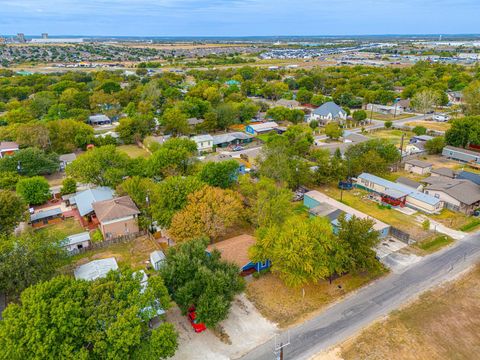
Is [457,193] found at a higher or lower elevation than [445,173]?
higher

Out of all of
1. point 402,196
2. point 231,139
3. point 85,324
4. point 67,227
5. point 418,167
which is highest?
point 85,324

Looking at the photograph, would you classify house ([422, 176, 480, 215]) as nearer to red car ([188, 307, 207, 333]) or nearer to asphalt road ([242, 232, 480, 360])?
asphalt road ([242, 232, 480, 360])

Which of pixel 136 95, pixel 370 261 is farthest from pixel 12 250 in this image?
pixel 136 95

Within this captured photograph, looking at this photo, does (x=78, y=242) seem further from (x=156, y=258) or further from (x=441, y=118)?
(x=441, y=118)

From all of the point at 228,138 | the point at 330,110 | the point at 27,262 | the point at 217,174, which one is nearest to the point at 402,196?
the point at 217,174

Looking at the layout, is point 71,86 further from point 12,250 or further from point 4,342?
point 4,342

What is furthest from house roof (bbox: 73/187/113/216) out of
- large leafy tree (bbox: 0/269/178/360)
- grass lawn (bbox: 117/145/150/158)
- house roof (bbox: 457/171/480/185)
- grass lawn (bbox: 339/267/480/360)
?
house roof (bbox: 457/171/480/185)

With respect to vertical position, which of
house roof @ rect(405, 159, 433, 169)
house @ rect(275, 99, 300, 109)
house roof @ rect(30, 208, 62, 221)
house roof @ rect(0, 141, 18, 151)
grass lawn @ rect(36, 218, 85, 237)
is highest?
house roof @ rect(0, 141, 18, 151)
